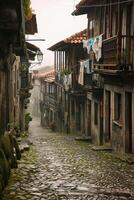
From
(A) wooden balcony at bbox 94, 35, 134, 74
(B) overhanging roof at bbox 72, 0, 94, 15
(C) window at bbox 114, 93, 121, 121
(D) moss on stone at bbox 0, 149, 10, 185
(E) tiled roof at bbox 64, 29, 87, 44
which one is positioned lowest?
(D) moss on stone at bbox 0, 149, 10, 185

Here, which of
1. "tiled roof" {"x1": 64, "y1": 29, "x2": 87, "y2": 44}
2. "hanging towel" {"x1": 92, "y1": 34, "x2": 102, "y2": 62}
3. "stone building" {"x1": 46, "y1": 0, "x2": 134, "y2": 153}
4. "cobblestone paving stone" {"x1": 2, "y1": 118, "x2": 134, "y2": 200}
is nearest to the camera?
"cobblestone paving stone" {"x1": 2, "y1": 118, "x2": 134, "y2": 200}

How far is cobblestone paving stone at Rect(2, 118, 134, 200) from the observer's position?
32.9 feet

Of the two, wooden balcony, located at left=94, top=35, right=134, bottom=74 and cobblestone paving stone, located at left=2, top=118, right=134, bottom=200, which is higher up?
wooden balcony, located at left=94, top=35, right=134, bottom=74

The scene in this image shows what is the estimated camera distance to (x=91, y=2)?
22.4 metres

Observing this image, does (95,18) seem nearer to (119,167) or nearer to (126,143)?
(126,143)

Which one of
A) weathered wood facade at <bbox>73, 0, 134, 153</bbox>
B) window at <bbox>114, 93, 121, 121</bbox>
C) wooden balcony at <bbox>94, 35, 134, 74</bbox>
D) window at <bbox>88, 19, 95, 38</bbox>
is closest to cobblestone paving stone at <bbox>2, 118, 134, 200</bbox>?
weathered wood facade at <bbox>73, 0, 134, 153</bbox>

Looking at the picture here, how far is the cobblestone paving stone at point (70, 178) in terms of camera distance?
32.9 ft

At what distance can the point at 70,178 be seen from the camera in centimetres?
1213

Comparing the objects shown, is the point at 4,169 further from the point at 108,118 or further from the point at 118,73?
the point at 108,118

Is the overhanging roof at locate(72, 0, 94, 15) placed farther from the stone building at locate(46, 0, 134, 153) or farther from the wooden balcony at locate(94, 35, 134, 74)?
the wooden balcony at locate(94, 35, 134, 74)

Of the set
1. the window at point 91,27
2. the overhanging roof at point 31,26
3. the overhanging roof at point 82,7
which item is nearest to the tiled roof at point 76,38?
the overhanging roof at point 31,26

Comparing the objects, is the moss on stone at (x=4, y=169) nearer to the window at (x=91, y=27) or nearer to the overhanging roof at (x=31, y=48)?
the window at (x=91, y=27)

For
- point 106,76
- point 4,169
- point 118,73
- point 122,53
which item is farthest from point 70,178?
point 106,76

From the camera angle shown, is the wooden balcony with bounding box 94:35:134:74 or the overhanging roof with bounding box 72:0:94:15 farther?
the overhanging roof with bounding box 72:0:94:15
